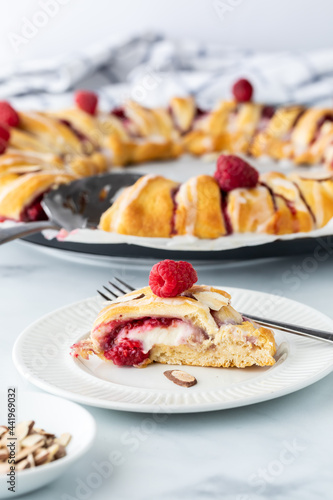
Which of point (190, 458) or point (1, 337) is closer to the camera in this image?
point (190, 458)

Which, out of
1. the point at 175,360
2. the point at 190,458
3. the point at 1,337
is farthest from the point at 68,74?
the point at 190,458

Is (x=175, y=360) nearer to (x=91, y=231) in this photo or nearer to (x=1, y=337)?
(x=1, y=337)

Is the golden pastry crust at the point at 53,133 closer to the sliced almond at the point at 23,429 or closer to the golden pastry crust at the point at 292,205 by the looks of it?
the golden pastry crust at the point at 292,205

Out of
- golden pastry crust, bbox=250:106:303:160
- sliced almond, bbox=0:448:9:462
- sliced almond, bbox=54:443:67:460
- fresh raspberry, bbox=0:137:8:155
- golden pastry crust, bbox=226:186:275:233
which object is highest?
sliced almond, bbox=0:448:9:462

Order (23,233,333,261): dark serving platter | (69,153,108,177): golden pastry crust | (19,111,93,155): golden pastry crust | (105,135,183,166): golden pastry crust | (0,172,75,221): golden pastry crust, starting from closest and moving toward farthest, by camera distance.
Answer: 1. (23,233,333,261): dark serving platter
2. (0,172,75,221): golden pastry crust
3. (69,153,108,177): golden pastry crust
4. (19,111,93,155): golden pastry crust
5. (105,135,183,166): golden pastry crust

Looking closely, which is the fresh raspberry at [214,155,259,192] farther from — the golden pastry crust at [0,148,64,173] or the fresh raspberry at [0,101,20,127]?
the fresh raspberry at [0,101,20,127]

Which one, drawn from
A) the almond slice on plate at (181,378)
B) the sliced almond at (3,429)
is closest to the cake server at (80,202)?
the almond slice on plate at (181,378)

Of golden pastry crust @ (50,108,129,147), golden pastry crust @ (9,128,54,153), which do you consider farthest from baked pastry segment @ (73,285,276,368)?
golden pastry crust @ (50,108,129,147)
